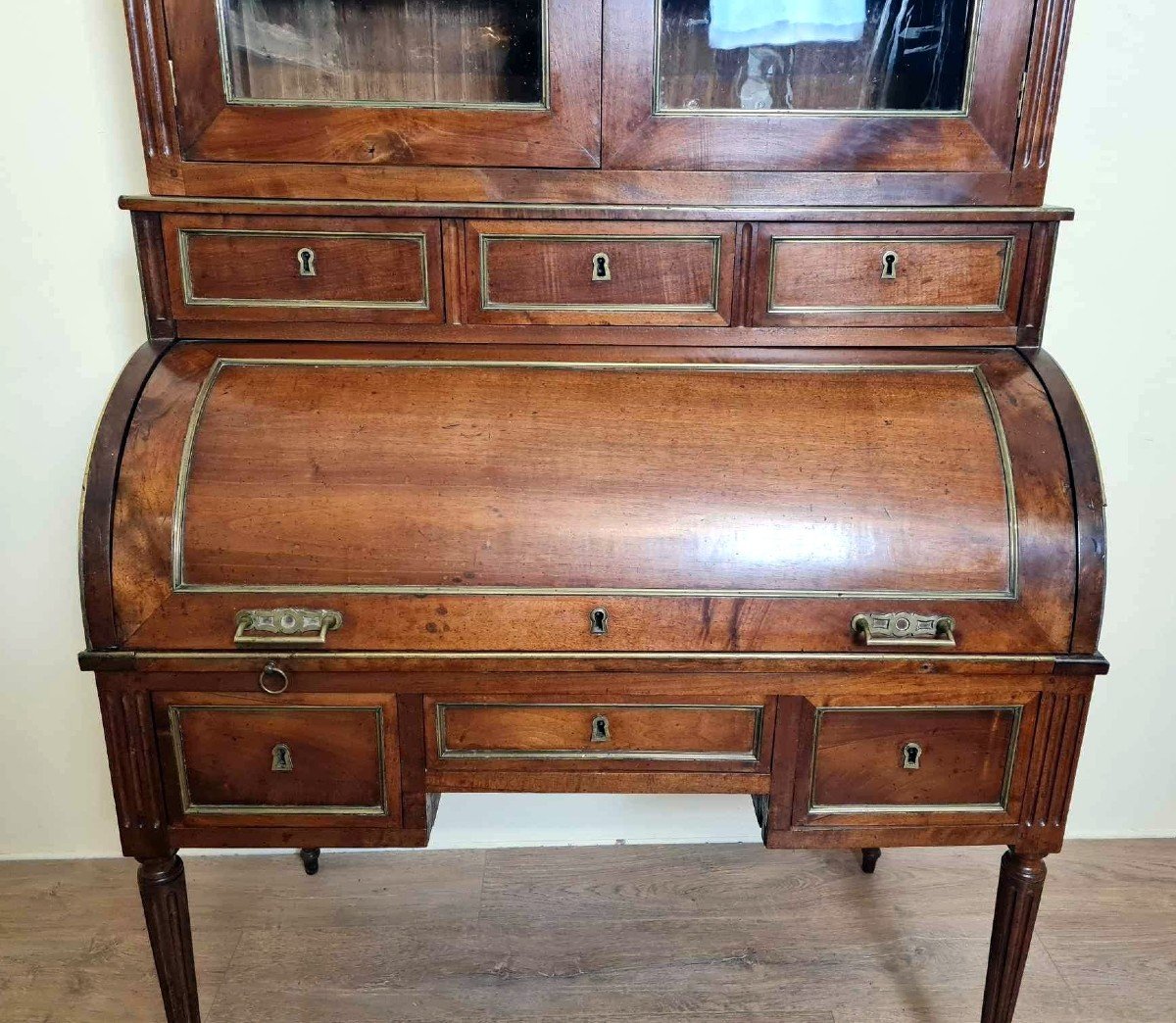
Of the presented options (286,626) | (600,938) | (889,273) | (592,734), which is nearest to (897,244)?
(889,273)

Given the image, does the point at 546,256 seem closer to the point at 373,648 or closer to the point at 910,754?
the point at 373,648

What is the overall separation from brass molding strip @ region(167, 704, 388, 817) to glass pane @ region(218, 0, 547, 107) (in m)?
0.97

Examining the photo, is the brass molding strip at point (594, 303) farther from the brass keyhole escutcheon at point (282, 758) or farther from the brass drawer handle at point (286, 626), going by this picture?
the brass keyhole escutcheon at point (282, 758)

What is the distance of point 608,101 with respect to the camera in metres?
1.52

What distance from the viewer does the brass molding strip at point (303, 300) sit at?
1552 millimetres

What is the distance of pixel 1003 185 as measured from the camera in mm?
1563

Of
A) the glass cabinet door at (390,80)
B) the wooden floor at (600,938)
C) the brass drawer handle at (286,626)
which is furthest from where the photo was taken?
the wooden floor at (600,938)


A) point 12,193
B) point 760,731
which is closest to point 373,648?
point 760,731

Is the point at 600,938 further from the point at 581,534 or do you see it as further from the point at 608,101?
the point at 608,101

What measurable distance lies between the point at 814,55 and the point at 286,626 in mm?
1256

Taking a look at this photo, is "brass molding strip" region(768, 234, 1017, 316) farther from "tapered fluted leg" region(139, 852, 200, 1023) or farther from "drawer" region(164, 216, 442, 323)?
"tapered fluted leg" region(139, 852, 200, 1023)

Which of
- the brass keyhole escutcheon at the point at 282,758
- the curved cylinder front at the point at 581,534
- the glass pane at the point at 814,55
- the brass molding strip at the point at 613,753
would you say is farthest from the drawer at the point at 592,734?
the glass pane at the point at 814,55

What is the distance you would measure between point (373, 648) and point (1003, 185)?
4.16ft

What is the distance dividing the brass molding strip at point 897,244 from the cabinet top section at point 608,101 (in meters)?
0.06
